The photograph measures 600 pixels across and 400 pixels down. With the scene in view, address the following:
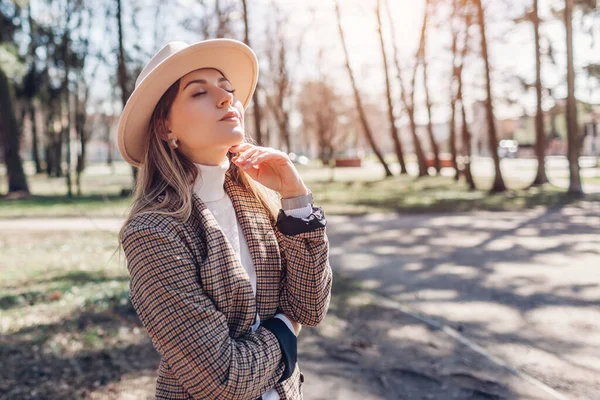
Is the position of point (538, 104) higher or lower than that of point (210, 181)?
higher

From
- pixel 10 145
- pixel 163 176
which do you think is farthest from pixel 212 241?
pixel 10 145

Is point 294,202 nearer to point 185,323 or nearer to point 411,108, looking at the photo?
point 185,323

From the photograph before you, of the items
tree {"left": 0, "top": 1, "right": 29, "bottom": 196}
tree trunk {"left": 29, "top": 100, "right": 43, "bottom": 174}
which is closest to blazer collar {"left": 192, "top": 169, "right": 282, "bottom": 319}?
tree {"left": 0, "top": 1, "right": 29, "bottom": 196}

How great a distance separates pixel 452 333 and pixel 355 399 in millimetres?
1720

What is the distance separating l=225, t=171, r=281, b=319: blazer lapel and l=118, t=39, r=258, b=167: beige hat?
0.35 m

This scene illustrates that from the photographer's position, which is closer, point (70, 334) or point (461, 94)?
point (70, 334)

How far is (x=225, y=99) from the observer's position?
165cm

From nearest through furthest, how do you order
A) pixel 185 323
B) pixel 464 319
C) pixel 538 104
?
1. pixel 185 323
2. pixel 464 319
3. pixel 538 104

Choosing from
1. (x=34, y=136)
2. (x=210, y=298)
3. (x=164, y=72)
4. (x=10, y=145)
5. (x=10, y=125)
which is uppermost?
(x=34, y=136)

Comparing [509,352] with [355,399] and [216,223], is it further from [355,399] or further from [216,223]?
[216,223]

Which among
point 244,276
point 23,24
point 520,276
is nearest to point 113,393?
point 244,276

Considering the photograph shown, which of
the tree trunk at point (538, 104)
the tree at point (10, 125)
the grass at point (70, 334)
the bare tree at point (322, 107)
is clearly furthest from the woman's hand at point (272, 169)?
the bare tree at point (322, 107)

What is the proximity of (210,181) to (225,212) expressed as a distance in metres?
0.11

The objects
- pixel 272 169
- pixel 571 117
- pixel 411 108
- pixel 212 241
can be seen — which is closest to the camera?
pixel 212 241
